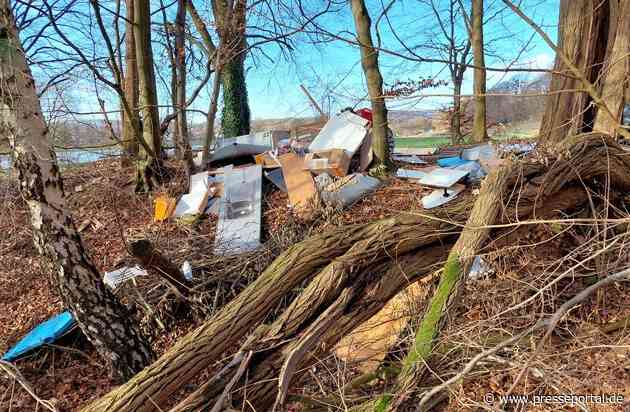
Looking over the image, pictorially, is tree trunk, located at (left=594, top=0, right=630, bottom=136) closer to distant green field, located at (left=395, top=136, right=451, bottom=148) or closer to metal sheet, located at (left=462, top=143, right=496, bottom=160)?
metal sheet, located at (left=462, top=143, right=496, bottom=160)

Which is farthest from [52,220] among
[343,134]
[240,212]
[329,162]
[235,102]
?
[235,102]

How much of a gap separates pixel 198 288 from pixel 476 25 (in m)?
11.3

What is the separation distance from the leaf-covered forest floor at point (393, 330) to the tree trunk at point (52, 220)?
36 centimetres

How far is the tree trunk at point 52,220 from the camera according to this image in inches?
91.4

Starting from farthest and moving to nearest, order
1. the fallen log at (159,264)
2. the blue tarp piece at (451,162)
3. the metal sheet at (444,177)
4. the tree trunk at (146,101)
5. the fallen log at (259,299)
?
1. the tree trunk at (146,101)
2. the blue tarp piece at (451,162)
3. the metal sheet at (444,177)
4. the fallen log at (159,264)
5. the fallen log at (259,299)

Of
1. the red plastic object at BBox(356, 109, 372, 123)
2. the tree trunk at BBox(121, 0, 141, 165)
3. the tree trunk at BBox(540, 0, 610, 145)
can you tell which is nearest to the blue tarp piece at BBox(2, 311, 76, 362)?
the tree trunk at BBox(121, 0, 141, 165)

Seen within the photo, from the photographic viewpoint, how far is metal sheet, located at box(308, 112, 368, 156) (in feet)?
18.9

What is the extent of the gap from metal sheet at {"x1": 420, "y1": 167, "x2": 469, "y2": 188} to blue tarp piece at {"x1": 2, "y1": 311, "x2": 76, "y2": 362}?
432 cm

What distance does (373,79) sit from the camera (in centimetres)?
527

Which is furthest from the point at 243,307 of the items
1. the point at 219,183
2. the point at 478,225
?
the point at 219,183

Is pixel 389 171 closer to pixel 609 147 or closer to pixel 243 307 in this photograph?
pixel 609 147

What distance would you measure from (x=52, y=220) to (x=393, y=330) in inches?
110

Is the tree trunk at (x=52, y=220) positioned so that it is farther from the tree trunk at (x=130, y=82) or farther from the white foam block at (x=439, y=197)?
the tree trunk at (x=130, y=82)

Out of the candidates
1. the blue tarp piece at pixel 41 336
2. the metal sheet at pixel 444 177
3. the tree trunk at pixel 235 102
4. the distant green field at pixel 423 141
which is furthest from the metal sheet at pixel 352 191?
the tree trunk at pixel 235 102
